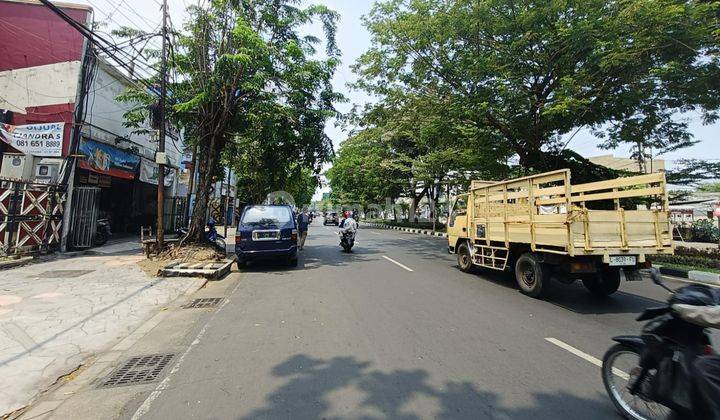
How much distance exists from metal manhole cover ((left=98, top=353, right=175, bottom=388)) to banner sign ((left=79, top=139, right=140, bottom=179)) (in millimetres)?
11089

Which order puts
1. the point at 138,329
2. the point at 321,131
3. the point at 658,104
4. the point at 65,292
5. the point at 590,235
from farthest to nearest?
the point at 321,131 < the point at 658,104 < the point at 65,292 < the point at 590,235 < the point at 138,329

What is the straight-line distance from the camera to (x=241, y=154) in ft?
79.2

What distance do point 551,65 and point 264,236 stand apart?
10.0 m

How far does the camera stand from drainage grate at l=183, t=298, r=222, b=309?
6.70m

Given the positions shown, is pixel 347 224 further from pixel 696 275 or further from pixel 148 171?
pixel 696 275

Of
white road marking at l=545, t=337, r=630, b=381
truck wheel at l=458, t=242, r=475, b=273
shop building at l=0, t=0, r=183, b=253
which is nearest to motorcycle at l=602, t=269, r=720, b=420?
white road marking at l=545, t=337, r=630, b=381

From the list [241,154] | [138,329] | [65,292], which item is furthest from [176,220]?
[138,329]

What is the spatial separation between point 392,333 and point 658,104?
12.7 metres

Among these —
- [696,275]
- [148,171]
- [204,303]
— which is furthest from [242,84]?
[696,275]

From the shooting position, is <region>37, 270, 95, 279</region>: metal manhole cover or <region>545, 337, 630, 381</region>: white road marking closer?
<region>545, 337, 630, 381</region>: white road marking

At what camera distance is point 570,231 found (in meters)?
6.06

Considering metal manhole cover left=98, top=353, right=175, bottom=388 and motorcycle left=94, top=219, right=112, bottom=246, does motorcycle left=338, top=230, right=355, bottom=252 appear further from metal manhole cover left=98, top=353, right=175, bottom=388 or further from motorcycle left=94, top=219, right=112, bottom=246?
metal manhole cover left=98, top=353, right=175, bottom=388

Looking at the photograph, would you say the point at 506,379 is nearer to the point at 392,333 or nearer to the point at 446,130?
the point at 392,333

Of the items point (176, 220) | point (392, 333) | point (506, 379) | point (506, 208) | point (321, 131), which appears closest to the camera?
point (506, 379)
